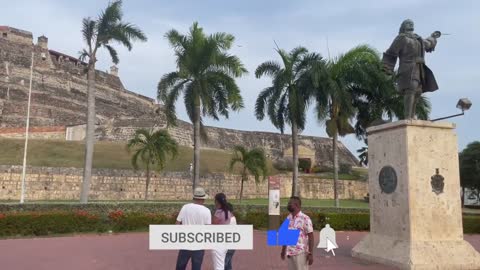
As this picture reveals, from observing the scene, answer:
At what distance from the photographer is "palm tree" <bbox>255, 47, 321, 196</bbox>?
22500 millimetres

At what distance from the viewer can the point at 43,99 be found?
5888cm

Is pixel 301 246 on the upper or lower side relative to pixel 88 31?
lower

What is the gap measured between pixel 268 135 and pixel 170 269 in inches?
2346

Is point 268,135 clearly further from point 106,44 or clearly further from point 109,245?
point 109,245

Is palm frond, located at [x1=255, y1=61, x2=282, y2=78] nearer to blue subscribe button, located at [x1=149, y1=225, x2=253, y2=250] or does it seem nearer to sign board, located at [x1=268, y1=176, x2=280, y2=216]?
sign board, located at [x1=268, y1=176, x2=280, y2=216]

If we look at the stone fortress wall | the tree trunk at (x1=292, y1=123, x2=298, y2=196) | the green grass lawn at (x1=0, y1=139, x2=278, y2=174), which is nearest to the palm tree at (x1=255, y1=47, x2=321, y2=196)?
the tree trunk at (x1=292, y1=123, x2=298, y2=196)

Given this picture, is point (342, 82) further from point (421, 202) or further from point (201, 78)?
point (421, 202)

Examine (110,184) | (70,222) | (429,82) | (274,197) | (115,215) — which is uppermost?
(429,82)

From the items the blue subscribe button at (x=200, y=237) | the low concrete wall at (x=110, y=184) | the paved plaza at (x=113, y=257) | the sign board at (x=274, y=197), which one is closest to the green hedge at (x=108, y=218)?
the paved plaza at (x=113, y=257)

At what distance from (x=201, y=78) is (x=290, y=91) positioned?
14.7 ft

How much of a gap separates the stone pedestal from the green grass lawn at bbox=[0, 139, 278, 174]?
1099 inches

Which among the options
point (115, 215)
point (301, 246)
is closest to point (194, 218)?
point (301, 246)

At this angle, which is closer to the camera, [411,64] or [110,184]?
[411,64]

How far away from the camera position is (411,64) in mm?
9133
